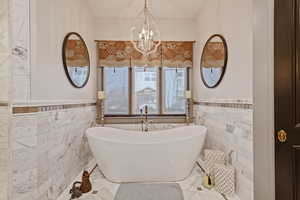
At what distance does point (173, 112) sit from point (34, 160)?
270cm

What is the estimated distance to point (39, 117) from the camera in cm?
164

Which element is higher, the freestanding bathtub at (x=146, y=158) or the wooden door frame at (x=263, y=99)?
the wooden door frame at (x=263, y=99)

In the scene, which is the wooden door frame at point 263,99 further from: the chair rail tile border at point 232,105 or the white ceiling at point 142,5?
the white ceiling at point 142,5

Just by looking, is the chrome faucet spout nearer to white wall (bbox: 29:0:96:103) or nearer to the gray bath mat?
white wall (bbox: 29:0:96:103)

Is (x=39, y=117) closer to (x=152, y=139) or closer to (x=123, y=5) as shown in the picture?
(x=152, y=139)

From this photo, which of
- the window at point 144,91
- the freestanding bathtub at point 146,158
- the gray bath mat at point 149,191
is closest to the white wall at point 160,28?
the window at point 144,91

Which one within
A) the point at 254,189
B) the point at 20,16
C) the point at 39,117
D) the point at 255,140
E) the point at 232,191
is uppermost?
the point at 20,16

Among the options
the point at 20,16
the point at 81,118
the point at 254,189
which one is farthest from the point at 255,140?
the point at 81,118

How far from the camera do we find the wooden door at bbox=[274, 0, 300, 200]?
4.18 ft

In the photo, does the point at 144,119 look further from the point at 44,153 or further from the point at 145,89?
the point at 44,153

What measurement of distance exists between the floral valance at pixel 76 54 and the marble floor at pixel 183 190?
1.50 metres

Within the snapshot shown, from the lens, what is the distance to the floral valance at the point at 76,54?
2.38m

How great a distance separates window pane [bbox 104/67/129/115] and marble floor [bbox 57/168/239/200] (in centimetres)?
152

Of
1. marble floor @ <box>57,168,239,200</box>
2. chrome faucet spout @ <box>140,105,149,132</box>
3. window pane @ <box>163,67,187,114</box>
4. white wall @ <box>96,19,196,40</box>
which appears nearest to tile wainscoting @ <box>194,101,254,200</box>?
marble floor @ <box>57,168,239,200</box>
